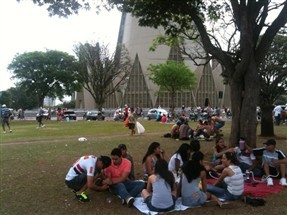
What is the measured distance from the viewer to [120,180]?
7.86 meters

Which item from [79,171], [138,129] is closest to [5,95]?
[138,129]

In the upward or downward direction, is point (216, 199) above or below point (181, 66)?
below

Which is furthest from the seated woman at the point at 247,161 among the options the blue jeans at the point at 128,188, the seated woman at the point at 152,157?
the blue jeans at the point at 128,188

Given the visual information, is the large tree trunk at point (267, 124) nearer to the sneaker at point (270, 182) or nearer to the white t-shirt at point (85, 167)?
the sneaker at point (270, 182)

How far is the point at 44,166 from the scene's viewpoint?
11688 mm

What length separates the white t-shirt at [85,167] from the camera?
25.0 feet

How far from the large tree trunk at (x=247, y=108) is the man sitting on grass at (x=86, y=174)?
548cm

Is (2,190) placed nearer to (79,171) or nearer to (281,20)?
(79,171)

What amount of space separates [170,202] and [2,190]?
4.42 m

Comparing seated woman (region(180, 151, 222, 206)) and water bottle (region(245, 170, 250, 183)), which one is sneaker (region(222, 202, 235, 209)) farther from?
water bottle (region(245, 170, 250, 183))

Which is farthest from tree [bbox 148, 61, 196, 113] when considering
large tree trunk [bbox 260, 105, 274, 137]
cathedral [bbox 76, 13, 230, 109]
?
large tree trunk [bbox 260, 105, 274, 137]

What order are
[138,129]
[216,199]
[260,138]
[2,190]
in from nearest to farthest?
[216,199]
[2,190]
[260,138]
[138,129]

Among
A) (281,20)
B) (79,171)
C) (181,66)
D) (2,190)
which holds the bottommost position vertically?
(2,190)

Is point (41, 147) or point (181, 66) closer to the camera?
point (41, 147)
